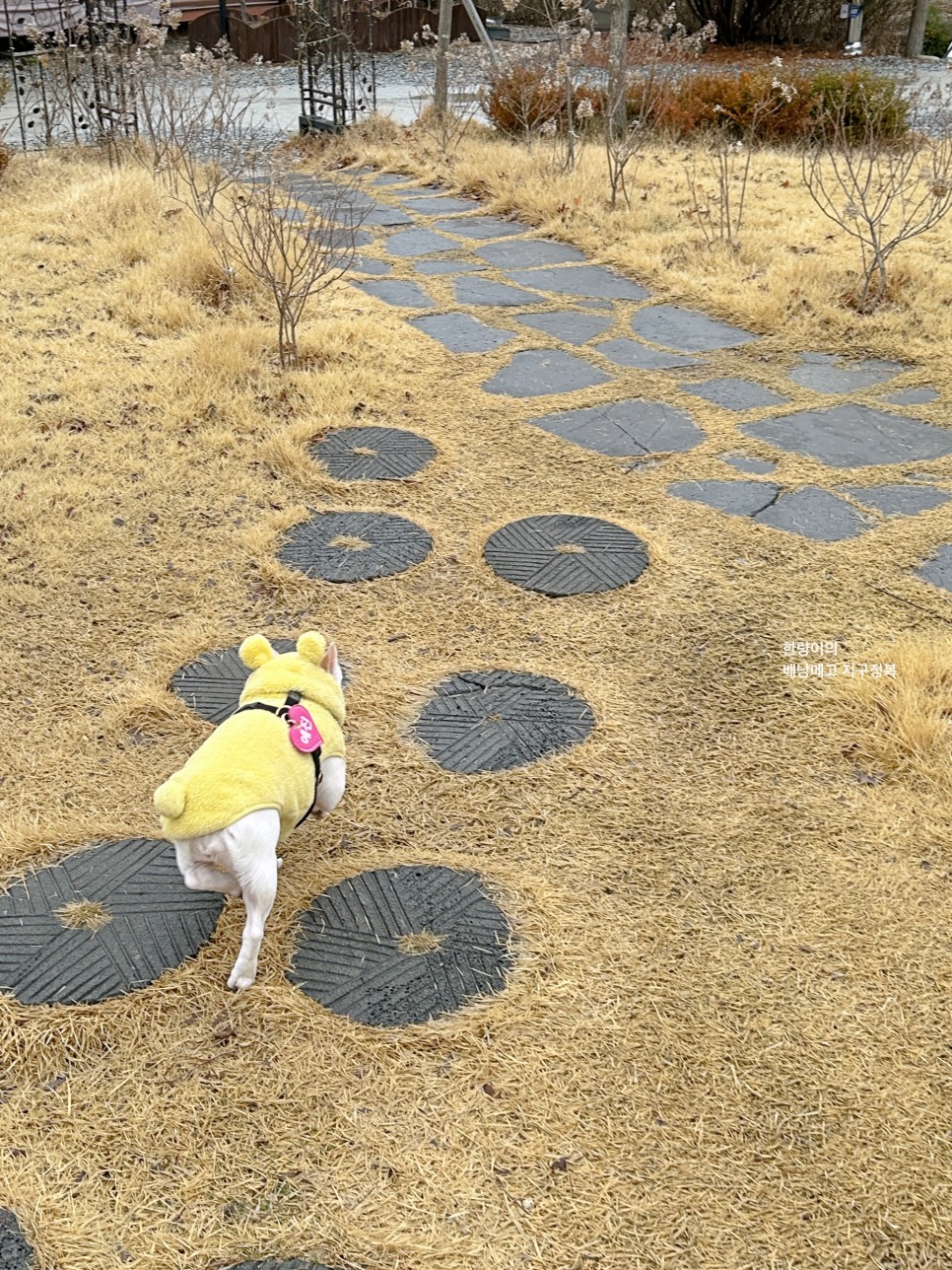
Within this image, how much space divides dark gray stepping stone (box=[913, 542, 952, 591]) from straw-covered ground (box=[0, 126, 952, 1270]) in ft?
0.19

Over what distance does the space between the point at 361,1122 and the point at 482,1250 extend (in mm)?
280

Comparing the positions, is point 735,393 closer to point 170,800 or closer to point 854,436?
point 854,436

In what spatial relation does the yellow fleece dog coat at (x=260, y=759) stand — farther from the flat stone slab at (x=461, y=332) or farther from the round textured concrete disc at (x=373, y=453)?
the flat stone slab at (x=461, y=332)

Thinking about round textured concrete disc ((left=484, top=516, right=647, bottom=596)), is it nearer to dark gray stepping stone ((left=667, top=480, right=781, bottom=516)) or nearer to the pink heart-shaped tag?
dark gray stepping stone ((left=667, top=480, right=781, bottom=516))

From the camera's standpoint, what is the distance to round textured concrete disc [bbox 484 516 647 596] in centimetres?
329

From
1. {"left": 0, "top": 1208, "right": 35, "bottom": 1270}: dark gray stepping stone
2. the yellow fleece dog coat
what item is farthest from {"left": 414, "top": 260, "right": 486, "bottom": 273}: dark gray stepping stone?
{"left": 0, "top": 1208, "right": 35, "bottom": 1270}: dark gray stepping stone

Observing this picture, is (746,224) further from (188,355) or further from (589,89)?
(589,89)

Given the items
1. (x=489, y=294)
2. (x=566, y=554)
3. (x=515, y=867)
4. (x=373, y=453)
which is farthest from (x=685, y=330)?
(x=515, y=867)

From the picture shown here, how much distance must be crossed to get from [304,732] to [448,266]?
5028mm

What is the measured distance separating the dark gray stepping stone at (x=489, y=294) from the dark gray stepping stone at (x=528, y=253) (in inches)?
15.5

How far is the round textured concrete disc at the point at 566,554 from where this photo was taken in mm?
3291

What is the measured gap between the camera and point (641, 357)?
202 inches

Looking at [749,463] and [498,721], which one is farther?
[749,463]

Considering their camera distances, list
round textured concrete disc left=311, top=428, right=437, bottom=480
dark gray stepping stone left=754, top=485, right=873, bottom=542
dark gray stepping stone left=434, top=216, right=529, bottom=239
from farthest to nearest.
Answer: dark gray stepping stone left=434, top=216, right=529, bottom=239, round textured concrete disc left=311, top=428, right=437, bottom=480, dark gray stepping stone left=754, top=485, right=873, bottom=542
